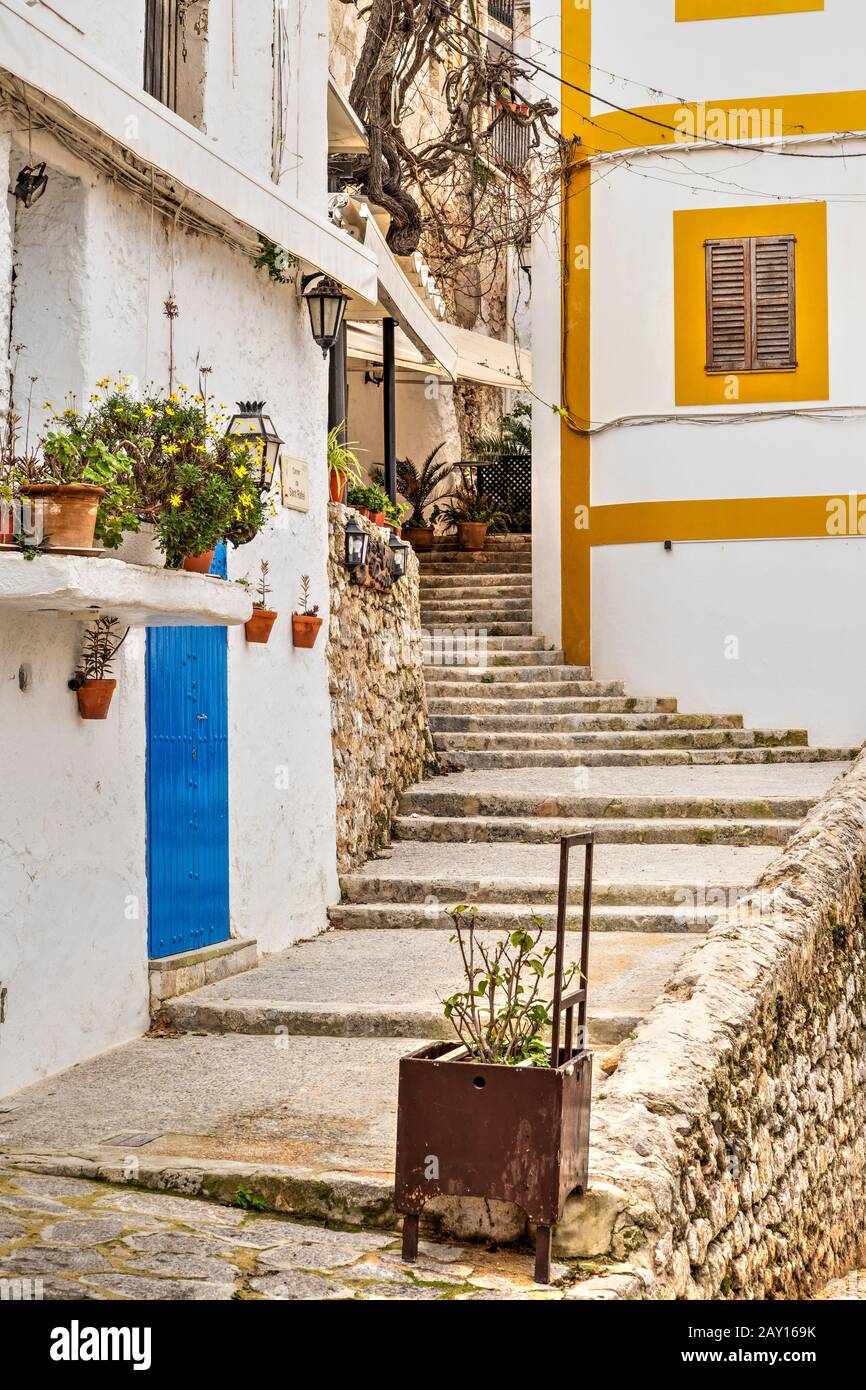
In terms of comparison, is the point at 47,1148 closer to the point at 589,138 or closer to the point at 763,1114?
the point at 763,1114

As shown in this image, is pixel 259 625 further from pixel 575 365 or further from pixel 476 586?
pixel 476 586

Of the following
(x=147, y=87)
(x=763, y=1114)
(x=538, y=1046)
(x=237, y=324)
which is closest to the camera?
(x=538, y=1046)

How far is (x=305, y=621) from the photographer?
29.2 feet

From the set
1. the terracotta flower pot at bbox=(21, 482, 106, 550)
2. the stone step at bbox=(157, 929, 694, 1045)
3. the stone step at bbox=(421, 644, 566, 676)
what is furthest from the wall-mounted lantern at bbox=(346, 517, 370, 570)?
the terracotta flower pot at bbox=(21, 482, 106, 550)

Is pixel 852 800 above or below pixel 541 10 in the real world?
below

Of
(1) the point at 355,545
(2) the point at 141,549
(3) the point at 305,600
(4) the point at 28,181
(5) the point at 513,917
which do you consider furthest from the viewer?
(1) the point at 355,545

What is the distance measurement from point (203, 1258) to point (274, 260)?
568 cm

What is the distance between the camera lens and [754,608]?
14.4 meters

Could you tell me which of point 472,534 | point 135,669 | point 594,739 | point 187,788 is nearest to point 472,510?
point 472,534

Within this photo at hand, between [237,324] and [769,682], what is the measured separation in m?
7.66

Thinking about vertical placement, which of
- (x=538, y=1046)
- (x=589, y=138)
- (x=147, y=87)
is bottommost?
(x=538, y=1046)

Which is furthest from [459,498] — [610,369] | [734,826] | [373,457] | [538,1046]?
[538,1046]

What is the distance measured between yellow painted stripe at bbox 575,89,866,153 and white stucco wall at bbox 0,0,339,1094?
20.5 ft

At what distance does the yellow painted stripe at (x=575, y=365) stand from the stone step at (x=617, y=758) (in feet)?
8.10
